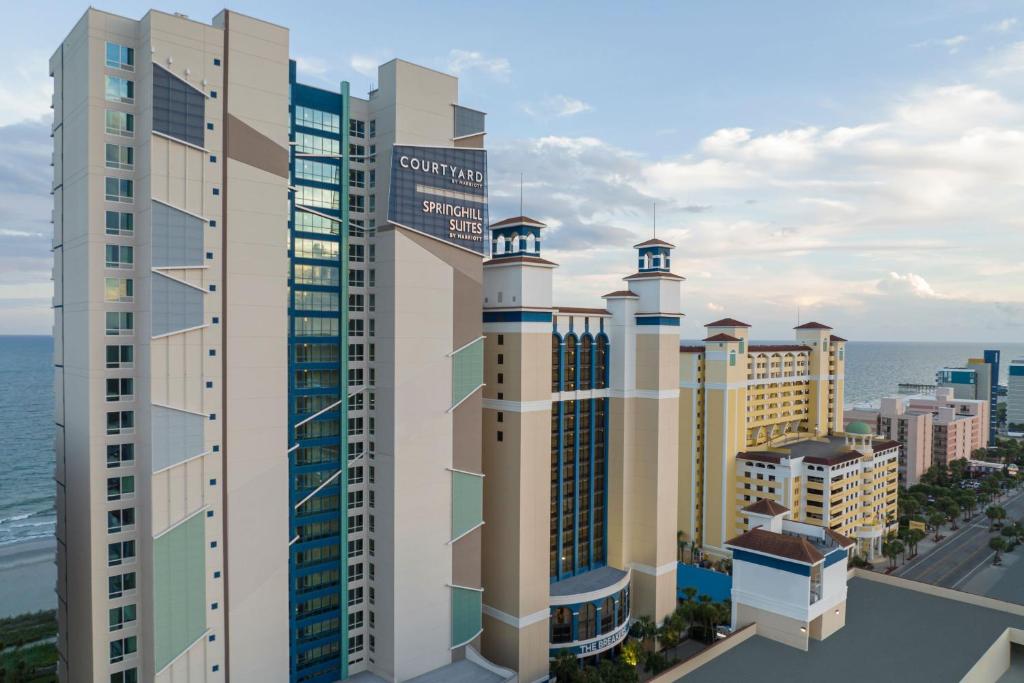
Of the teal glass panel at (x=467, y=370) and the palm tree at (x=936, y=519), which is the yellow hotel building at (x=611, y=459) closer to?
the teal glass panel at (x=467, y=370)

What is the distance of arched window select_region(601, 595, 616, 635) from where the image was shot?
55000 millimetres

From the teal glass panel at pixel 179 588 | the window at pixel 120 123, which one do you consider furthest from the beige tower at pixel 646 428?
the window at pixel 120 123

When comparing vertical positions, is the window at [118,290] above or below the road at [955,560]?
above

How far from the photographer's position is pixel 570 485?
191ft

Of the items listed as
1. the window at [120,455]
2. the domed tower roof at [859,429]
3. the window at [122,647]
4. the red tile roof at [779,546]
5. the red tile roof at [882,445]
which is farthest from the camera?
the red tile roof at [882,445]

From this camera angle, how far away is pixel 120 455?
3488 cm

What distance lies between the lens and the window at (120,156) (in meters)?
34.1

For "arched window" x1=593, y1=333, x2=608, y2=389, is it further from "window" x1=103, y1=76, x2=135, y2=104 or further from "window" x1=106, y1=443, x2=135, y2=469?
"window" x1=103, y1=76, x2=135, y2=104

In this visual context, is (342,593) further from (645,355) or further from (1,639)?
(1,639)

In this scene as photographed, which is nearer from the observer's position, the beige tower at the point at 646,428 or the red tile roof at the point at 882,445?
the beige tower at the point at 646,428

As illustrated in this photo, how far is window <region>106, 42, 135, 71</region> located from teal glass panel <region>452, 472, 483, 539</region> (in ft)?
102

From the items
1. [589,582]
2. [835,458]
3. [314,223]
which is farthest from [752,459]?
[314,223]

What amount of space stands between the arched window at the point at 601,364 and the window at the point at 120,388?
36825 mm

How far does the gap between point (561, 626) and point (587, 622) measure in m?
2.33
